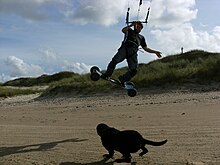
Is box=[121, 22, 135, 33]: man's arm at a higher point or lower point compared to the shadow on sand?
higher

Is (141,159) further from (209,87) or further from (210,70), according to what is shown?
(210,70)

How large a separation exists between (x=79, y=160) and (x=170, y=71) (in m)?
19.6

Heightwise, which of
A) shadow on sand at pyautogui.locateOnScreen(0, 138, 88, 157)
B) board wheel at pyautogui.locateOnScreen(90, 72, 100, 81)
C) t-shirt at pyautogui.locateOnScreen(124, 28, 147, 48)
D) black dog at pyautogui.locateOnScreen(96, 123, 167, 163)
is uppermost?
t-shirt at pyautogui.locateOnScreen(124, 28, 147, 48)

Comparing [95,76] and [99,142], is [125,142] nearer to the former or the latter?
[99,142]

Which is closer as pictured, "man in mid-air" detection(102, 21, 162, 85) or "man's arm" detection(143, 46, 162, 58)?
"man in mid-air" detection(102, 21, 162, 85)

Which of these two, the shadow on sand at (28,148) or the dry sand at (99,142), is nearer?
the dry sand at (99,142)

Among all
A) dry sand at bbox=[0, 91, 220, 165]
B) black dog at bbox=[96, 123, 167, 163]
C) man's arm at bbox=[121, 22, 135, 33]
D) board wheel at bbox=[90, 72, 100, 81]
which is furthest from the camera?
board wheel at bbox=[90, 72, 100, 81]

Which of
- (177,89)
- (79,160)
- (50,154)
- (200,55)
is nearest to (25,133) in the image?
(50,154)

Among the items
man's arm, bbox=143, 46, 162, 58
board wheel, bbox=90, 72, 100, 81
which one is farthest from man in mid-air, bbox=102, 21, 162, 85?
board wheel, bbox=90, 72, 100, 81

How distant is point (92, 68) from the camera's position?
10.7 m

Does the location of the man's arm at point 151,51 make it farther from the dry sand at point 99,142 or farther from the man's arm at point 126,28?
the dry sand at point 99,142

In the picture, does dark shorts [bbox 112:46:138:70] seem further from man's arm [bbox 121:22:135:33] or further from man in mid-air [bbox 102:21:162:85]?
man's arm [bbox 121:22:135:33]

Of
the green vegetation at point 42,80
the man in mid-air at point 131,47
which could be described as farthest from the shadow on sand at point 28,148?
the green vegetation at point 42,80

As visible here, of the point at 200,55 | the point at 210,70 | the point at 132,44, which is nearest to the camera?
the point at 132,44
